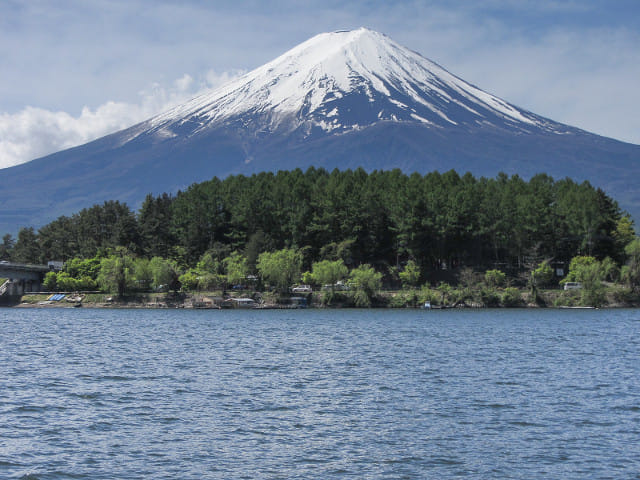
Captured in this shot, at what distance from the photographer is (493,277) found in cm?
9281

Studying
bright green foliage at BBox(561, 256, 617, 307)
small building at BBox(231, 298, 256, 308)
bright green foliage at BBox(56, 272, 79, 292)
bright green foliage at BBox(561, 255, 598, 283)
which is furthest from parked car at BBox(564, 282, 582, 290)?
bright green foliage at BBox(56, 272, 79, 292)

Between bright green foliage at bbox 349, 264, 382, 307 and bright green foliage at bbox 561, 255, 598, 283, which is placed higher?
bright green foliage at bbox 561, 255, 598, 283

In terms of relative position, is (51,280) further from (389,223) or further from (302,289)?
(389,223)

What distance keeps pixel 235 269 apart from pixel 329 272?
12316 mm

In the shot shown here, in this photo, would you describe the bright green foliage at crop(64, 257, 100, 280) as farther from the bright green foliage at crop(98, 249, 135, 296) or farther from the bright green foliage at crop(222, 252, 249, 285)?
the bright green foliage at crop(222, 252, 249, 285)

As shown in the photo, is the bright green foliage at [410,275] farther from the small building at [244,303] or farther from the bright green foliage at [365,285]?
the small building at [244,303]

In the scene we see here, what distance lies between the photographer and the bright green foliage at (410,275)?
92.8 metres

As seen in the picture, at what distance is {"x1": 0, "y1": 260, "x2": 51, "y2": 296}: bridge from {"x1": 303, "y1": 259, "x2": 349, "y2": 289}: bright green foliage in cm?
4220

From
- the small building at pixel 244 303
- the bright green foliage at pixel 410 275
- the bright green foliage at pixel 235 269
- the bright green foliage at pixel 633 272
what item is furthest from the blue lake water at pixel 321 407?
the bright green foliage at pixel 235 269

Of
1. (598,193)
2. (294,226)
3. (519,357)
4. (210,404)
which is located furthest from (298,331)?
(598,193)

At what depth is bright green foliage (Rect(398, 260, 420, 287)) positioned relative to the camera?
92.8 metres

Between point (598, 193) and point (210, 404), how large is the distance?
3370 inches

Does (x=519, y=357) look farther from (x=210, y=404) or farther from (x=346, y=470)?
(x=346, y=470)

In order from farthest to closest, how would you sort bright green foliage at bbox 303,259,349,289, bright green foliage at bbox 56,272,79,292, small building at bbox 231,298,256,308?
bright green foliage at bbox 56,272,79,292 < small building at bbox 231,298,256,308 < bright green foliage at bbox 303,259,349,289
